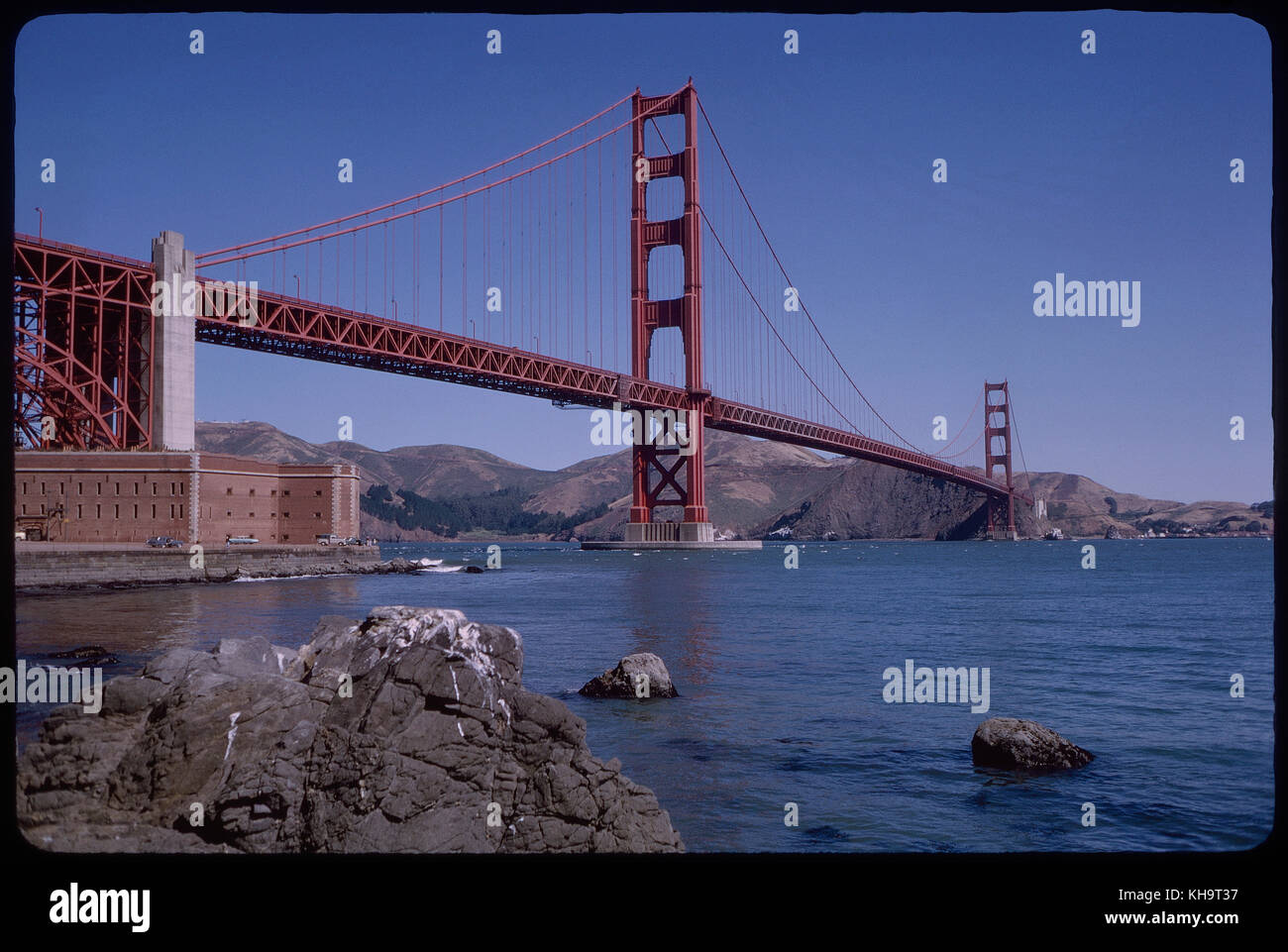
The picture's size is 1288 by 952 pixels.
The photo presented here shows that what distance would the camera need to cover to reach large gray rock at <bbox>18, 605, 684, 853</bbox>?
736 centimetres

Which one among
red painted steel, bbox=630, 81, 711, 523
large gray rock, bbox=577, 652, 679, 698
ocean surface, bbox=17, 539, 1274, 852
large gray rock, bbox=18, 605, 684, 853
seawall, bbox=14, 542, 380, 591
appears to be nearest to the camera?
large gray rock, bbox=18, 605, 684, 853

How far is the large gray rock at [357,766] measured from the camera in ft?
24.1

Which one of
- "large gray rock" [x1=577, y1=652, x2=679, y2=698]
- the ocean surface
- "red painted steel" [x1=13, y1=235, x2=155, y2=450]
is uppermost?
"red painted steel" [x1=13, y1=235, x2=155, y2=450]

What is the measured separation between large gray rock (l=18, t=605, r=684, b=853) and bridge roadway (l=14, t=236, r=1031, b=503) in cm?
3925

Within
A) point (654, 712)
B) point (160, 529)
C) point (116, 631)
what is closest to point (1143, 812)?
point (654, 712)

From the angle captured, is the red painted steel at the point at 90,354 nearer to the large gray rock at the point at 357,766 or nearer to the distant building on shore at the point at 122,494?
the distant building on shore at the point at 122,494

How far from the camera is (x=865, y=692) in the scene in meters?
19.1

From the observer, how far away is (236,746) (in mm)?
A: 8172

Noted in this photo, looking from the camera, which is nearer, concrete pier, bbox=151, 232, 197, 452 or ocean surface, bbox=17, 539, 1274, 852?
ocean surface, bbox=17, 539, 1274, 852

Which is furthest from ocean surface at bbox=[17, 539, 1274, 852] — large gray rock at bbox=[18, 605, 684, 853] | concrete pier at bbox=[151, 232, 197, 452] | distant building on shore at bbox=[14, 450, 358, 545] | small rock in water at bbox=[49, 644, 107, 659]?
concrete pier at bbox=[151, 232, 197, 452]

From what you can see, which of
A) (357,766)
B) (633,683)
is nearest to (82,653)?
(633,683)

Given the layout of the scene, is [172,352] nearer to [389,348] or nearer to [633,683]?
[389,348]

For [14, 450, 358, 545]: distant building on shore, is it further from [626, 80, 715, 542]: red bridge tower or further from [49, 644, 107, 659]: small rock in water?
[626, 80, 715, 542]: red bridge tower
